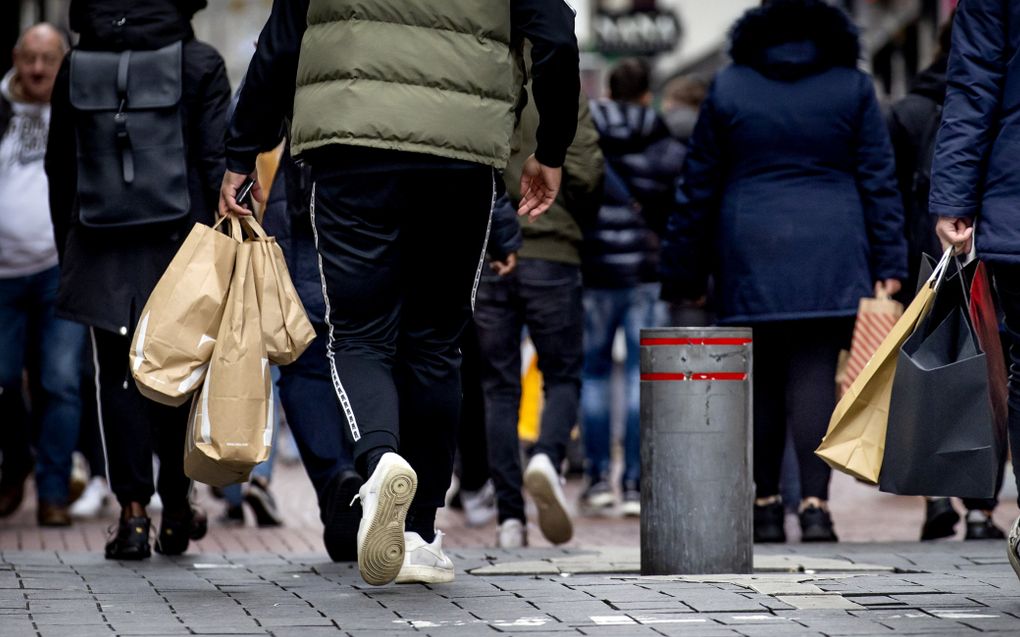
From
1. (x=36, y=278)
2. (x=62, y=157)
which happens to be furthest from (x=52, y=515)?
(x=62, y=157)

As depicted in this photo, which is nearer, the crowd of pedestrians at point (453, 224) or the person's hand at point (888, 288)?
the crowd of pedestrians at point (453, 224)

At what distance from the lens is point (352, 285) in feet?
17.6

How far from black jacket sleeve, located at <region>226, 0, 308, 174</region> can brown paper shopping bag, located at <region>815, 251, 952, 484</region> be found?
1.81 meters

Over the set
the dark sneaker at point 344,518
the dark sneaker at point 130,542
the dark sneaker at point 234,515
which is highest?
the dark sneaker at point 344,518

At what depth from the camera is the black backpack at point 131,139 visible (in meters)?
6.77

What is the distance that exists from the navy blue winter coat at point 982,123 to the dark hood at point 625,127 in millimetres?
4660

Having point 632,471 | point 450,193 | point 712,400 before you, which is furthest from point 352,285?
point 632,471

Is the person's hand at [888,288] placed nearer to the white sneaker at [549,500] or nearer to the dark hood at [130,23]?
the white sneaker at [549,500]

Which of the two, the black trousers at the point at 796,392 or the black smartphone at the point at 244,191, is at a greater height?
the black smartphone at the point at 244,191

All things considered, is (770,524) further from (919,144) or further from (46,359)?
(46,359)

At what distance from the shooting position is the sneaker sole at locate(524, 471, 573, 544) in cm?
780

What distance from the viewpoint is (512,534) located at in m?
8.02

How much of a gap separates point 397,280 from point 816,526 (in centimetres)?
287

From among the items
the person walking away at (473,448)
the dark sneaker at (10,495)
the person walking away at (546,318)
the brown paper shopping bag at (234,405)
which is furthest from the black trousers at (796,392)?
the dark sneaker at (10,495)
